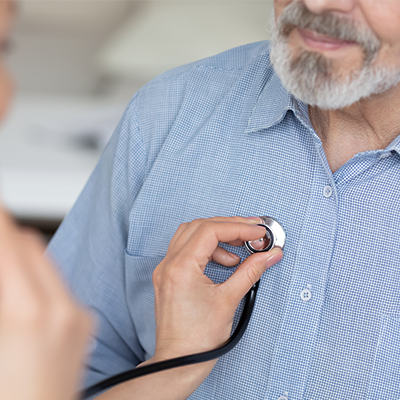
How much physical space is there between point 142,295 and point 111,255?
10cm

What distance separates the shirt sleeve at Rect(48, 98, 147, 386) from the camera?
901mm

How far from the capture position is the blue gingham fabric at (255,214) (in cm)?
68

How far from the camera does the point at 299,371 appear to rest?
0.69 metres

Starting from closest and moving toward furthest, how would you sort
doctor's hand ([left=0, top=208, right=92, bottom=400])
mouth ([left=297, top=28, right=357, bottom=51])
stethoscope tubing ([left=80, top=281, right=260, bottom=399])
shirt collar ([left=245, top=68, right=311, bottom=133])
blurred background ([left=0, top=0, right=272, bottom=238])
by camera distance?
1. doctor's hand ([left=0, top=208, right=92, bottom=400])
2. stethoscope tubing ([left=80, top=281, right=260, bottom=399])
3. mouth ([left=297, top=28, right=357, bottom=51])
4. shirt collar ([left=245, top=68, right=311, bottom=133])
5. blurred background ([left=0, top=0, right=272, bottom=238])

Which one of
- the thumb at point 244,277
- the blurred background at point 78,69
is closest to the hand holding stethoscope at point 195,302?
the thumb at point 244,277

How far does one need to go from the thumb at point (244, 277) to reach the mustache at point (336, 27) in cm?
29

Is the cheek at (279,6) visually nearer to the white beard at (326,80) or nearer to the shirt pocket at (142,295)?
the white beard at (326,80)

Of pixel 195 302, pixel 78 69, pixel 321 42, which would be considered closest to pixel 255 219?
pixel 195 302

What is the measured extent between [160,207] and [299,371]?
0.33m

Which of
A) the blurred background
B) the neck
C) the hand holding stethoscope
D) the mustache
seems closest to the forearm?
the hand holding stethoscope

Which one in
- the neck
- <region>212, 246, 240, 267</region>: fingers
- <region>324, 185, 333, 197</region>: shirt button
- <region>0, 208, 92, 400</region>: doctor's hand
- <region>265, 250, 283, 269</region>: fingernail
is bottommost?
<region>0, 208, 92, 400</region>: doctor's hand

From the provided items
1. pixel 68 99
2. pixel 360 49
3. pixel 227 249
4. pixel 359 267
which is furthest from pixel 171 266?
pixel 68 99

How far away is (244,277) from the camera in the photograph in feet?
2.20

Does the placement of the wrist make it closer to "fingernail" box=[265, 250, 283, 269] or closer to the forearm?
the forearm
